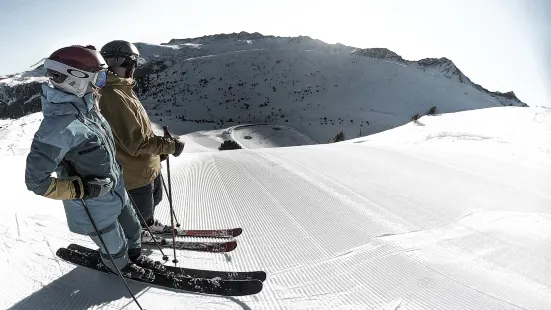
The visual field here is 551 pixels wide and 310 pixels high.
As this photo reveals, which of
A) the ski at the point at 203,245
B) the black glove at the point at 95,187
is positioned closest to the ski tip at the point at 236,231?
the ski at the point at 203,245

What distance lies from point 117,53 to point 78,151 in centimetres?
150

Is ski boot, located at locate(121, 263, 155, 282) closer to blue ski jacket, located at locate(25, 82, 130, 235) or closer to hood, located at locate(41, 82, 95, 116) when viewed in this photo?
blue ski jacket, located at locate(25, 82, 130, 235)

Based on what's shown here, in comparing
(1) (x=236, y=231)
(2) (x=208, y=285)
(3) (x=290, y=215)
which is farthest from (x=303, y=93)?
(2) (x=208, y=285)

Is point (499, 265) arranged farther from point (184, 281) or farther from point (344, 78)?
point (344, 78)

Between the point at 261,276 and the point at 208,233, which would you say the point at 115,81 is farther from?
the point at 261,276

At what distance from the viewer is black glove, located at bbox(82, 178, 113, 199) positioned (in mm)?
2158

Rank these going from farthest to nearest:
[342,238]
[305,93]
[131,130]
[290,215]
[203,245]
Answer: [305,93], [290,215], [342,238], [203,245], [131,130]

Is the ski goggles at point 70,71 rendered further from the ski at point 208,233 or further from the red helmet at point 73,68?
the ski at point 208,233

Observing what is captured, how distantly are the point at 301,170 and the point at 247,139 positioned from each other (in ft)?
139

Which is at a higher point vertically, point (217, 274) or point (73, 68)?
point (73, 68)

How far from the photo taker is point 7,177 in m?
4.73

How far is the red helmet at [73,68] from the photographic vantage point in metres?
2.13

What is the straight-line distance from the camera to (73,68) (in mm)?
2139

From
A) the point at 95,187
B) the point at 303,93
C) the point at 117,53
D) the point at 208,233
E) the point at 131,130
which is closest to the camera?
the point at 95,187
